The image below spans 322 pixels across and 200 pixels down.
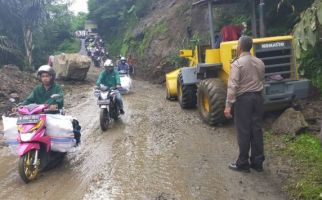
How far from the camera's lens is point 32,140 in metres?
6.45

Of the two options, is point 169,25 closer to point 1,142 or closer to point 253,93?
point 1,142

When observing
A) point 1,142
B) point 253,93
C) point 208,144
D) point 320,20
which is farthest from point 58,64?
point 320,20

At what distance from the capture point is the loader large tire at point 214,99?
29.7ft

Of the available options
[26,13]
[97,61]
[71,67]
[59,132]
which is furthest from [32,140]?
[97,61]

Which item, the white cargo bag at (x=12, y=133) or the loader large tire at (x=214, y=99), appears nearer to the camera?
the white cargo bag at (x=12, y=133)

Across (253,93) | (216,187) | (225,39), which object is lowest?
(216,187)

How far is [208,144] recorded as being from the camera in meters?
8.02

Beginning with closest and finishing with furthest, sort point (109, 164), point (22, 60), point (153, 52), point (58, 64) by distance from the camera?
1. point (109, 164)
2. point (58, 64)
3. point (153, 52)
4. point (22, 60)

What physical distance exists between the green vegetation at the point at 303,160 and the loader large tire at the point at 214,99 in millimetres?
1254

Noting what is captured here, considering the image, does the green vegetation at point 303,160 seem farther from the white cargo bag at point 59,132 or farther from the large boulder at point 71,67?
the large boulder at point 71,67

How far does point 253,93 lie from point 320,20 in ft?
5.41

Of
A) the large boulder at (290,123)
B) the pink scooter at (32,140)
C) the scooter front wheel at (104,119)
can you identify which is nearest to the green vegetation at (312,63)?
the large boulder at (290,123)

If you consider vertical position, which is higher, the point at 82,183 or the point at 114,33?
the point at 114,33

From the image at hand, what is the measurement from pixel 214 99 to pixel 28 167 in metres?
4.17
